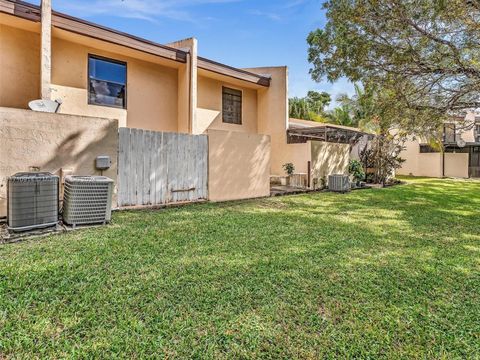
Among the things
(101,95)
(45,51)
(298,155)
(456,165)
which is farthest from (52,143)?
(456,165)

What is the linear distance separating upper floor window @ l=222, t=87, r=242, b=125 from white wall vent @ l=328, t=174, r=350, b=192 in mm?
5968

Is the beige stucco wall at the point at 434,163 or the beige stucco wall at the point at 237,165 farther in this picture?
the beige stucco wall at the point at 434,163

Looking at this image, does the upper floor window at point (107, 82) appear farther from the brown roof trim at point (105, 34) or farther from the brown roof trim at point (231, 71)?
the brown roof trim at point (231, 71)

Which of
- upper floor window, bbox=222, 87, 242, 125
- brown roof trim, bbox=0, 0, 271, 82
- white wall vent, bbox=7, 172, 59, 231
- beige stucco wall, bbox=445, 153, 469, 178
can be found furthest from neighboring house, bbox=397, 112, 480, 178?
white wall vent, bbox=7, 172, 59, 231

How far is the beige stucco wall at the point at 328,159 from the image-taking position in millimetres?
14578

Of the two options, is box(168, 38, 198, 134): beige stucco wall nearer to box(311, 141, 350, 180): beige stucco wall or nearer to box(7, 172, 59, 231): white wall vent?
box(311, 141, 350, 180): beige stucco wall

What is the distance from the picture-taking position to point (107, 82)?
11109 mm

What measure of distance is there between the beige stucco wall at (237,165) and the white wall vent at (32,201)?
4.86 meters

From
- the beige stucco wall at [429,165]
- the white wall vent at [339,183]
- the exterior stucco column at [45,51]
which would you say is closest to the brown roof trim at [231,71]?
the exterior stucco column at [45,51]

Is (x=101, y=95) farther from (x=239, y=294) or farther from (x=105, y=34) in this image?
(x=239, y=294)

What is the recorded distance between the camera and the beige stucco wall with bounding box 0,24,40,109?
9062 mm

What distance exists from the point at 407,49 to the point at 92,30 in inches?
418

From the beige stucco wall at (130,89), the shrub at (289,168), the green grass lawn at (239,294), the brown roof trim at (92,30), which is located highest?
the brown roof trim at (92,30)

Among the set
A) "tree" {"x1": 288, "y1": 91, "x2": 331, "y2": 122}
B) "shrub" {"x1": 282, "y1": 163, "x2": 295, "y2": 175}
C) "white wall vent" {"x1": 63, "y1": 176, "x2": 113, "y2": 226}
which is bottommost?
"white wall vent" {"x1": 63, "y1": 176, "x2": 113, "y2": 226}
